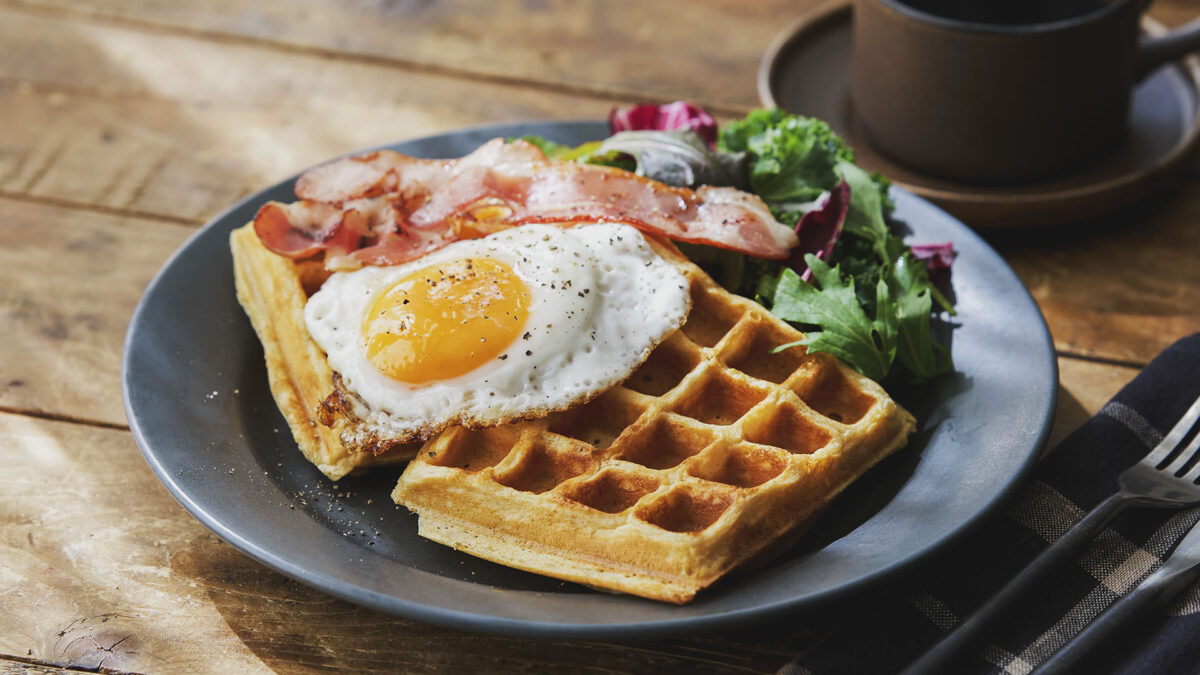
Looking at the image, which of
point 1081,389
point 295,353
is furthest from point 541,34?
point 1081,389

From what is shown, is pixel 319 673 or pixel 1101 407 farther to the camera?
pixel 1101 407

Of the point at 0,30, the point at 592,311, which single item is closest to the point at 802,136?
the point at 592,311

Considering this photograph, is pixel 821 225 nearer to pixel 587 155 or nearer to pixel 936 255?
pixel 936 255

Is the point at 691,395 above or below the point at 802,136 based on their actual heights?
below

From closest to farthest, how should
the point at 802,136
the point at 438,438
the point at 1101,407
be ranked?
the point at 438,438 < the point at 1101,407 < the point at 802,136

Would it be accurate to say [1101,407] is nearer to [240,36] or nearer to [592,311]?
[592,311]

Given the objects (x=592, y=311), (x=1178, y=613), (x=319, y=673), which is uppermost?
(x=592, y=311)
